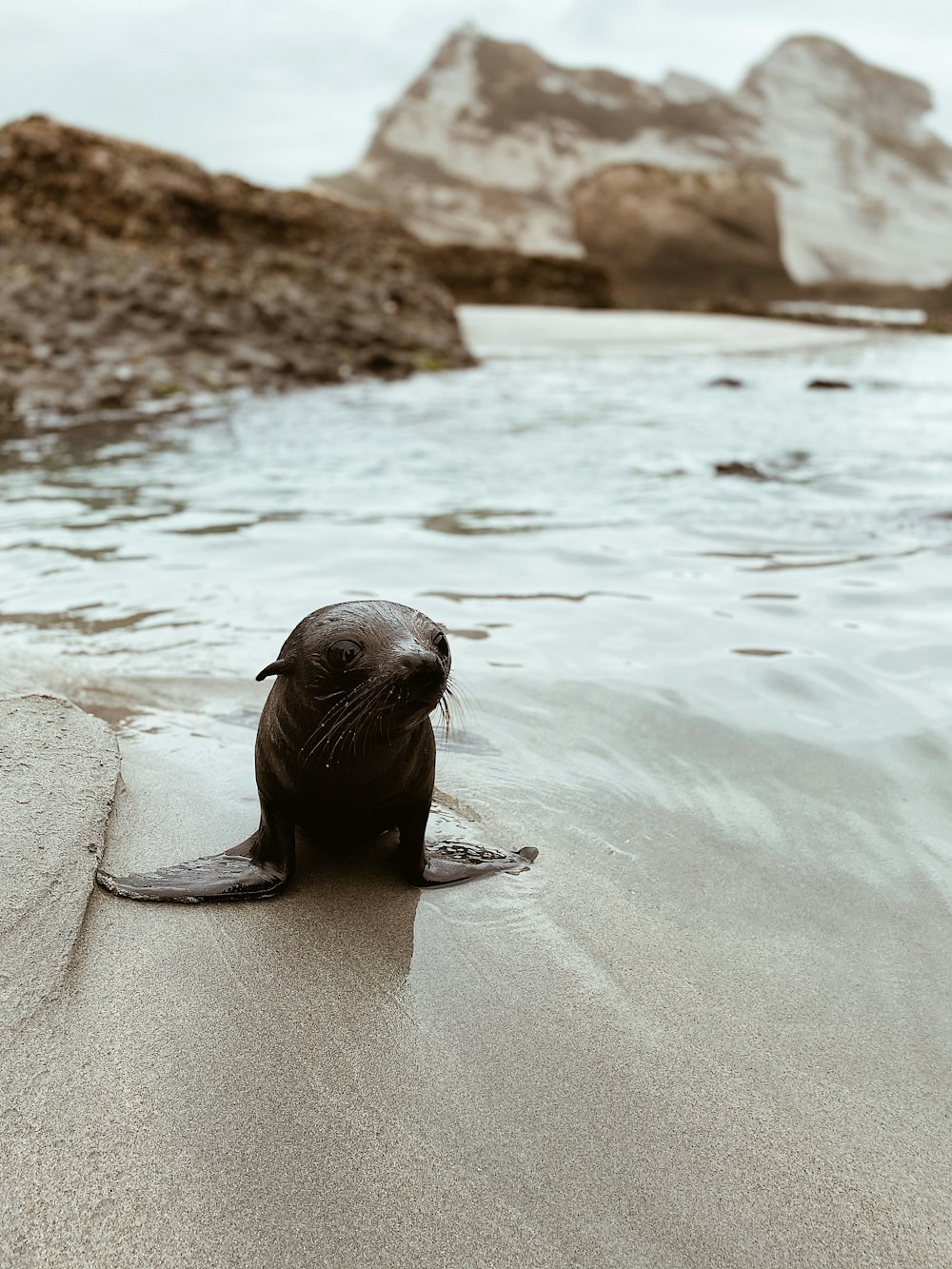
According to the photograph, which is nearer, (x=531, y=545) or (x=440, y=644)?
(x=440, y=644)

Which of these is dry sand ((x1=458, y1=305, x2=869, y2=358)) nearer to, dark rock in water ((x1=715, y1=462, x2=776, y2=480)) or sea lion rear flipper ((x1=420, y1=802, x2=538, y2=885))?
dark rock in water ((x1=715, y1=462, x2=776, y2=480))

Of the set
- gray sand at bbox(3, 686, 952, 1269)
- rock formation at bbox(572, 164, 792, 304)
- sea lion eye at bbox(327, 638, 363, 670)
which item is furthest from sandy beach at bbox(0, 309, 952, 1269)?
rock formation at bbox(572, 164, 792, 304)

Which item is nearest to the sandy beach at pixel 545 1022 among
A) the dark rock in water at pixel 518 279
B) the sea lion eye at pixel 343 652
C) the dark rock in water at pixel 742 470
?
the sea lion eye at pixel 343 652

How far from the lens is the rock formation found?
3553 centimetres

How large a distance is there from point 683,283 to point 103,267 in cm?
2846

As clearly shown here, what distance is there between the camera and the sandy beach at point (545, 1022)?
1.34 meters

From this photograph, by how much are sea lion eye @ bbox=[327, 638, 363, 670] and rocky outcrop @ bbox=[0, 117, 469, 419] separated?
25.8 feet

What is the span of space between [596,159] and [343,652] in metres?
45.9

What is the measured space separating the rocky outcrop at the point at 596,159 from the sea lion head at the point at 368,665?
1585 inches

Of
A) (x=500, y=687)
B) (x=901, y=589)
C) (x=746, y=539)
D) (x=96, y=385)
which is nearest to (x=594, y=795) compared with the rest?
(x=500, y=687)

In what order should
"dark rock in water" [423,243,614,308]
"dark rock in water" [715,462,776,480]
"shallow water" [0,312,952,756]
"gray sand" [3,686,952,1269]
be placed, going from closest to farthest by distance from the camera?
"gray sand" [3,686,952,1269], "shallow water" [0,312,952,756], "dark rock in water" [715,462,776,480], "dark rock in water" [423,243,614,308]

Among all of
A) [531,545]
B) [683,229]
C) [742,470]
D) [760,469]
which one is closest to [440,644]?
[531,545]

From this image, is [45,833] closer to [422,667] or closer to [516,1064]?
[422,667]

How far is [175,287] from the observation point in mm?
11570
